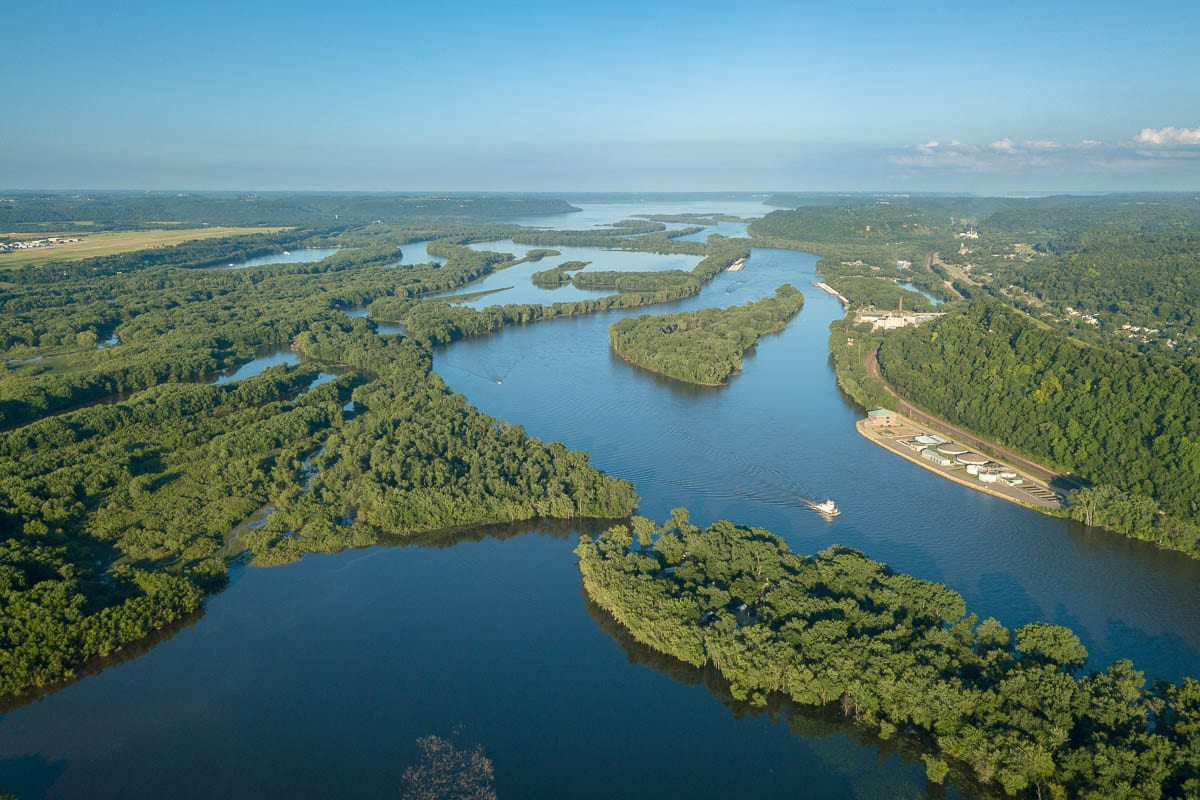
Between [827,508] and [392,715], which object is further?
[827,508]

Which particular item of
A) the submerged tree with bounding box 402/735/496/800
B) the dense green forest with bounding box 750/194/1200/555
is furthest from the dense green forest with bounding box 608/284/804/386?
the submerged tree with bounding box 402/735/496/800

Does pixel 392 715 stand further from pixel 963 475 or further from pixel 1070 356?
pixel 1070 356

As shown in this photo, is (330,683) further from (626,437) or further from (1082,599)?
(1082,599)

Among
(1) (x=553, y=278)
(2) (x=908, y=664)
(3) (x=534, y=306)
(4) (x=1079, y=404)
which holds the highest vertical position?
(1) (x=553, y=278)

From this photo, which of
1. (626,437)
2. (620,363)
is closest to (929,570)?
(626,437)

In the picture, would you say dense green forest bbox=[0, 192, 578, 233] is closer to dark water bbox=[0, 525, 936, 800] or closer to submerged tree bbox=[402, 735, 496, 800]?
dark water bbox=[0, 525, 936, 800]

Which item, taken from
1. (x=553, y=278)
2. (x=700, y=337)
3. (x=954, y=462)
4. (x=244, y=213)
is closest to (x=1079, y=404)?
(x=954, y=462)
